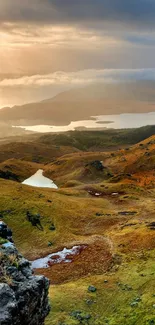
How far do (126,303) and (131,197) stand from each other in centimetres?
6778

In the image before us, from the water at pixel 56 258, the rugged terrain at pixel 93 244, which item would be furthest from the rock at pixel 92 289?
the water at pixel 56 258

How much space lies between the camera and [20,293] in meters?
23.9

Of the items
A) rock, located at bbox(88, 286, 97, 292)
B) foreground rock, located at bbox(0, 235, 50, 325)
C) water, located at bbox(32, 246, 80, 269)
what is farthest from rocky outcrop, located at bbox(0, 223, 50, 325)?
water, located at bbox(32, 246, 80, 269)

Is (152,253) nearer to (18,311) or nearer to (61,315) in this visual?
(61,315)

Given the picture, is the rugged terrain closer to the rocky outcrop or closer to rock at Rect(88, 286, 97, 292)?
rock at Rect(88, 286, 97, 292)

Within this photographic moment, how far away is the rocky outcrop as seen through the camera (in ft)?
72.0

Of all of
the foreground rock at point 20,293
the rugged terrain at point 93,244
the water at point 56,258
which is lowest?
the water at point 56,258

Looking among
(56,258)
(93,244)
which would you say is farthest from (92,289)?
(93,244)

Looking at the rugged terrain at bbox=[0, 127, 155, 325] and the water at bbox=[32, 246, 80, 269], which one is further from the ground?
the rugged terrain at bbox=[0, 127, 155, 325]

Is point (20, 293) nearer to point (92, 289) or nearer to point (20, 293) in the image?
point (20, 293)

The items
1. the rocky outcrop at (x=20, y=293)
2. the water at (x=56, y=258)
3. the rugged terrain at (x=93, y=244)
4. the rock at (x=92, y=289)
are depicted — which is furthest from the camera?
the water at (x=56, y=258)

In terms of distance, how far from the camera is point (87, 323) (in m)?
37.5

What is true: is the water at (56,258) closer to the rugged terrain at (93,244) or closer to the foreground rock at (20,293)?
the rugged terrain at (93,244)

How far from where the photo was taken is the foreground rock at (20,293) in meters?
22.0
